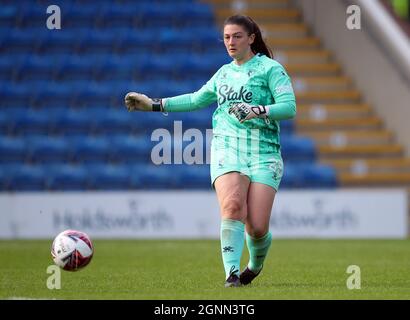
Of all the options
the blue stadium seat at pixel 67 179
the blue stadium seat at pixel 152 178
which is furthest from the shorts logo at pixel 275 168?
the blue stadium seat at pixel 67 179

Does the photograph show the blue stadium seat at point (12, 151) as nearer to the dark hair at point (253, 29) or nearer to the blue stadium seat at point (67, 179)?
the blue stadium seat at point (67, 179)

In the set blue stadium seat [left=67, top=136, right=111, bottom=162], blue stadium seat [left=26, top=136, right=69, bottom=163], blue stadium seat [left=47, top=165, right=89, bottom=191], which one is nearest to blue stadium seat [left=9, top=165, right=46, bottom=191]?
blue stadium seat [left=47, top=165, right=89, bottom=191]

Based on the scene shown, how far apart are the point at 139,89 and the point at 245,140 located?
11467 millimetres

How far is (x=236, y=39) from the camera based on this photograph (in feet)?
26.1

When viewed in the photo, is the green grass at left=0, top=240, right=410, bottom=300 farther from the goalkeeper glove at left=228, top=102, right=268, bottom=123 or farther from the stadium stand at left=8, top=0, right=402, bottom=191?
the stadium stand at left=8, top=0, right=402, bottom=191

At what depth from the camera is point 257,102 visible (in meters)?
8.02

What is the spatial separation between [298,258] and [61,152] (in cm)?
747

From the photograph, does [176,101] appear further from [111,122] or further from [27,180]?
[111,122]

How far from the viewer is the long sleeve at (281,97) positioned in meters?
7.79

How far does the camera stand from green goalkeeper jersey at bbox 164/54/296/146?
7.92 metres

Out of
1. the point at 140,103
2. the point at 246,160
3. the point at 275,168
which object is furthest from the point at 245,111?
the point at 140,103

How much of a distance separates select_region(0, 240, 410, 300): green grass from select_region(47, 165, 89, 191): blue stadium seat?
2548mm
